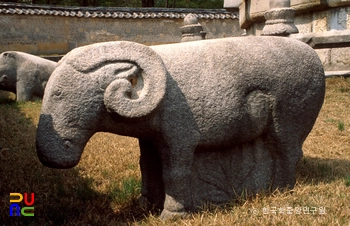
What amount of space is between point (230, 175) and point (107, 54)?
1.25 metres

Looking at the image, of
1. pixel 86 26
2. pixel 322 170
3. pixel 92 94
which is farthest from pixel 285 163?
pixel 86 26

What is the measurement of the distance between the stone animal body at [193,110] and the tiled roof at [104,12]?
1257 centimetres

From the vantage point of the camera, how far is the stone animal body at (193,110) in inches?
93.7

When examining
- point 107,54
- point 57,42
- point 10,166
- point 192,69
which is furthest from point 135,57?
point 57,42

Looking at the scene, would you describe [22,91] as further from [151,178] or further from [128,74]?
[128,74]

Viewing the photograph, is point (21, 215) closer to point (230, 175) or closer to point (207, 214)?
point (207, 214)

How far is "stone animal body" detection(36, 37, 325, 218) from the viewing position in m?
2.38

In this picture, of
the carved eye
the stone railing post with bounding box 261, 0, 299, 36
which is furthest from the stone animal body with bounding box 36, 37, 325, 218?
the stone railing post with bounding box 261, 0, 299, 36

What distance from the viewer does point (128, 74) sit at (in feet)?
7.88

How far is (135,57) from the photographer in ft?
8.02

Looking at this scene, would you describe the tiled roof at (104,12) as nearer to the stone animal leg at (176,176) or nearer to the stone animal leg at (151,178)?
the stone animal leg at (151,178)

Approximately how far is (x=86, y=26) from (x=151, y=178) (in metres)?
12.9

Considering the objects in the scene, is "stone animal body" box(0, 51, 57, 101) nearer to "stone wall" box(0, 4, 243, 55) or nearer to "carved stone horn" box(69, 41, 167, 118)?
"stone wall" box(0, 4, 243, 55)

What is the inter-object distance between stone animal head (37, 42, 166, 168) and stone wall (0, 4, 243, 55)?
12.6 m
